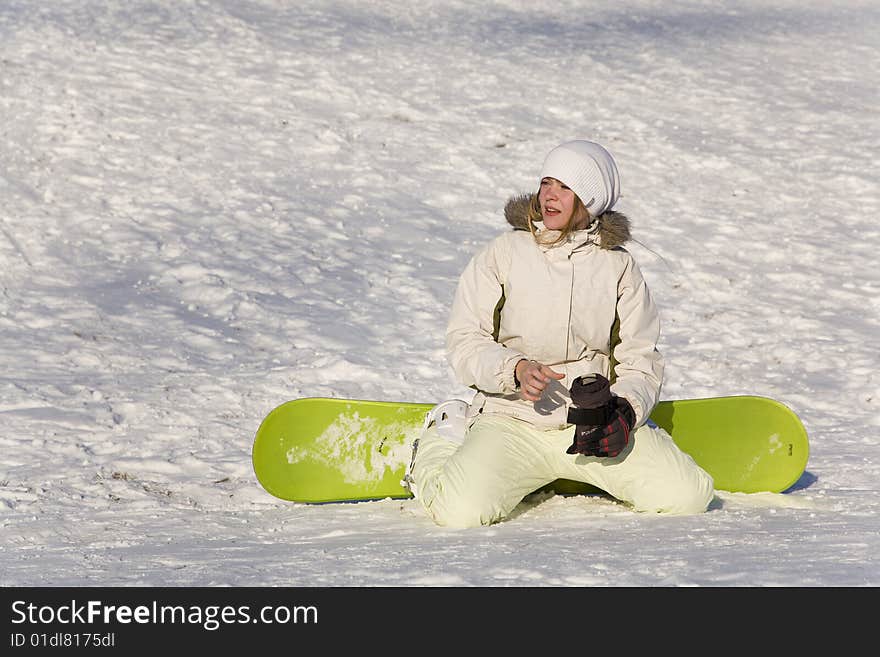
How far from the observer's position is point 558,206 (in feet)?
13.1

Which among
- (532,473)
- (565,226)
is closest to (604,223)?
(565,226)

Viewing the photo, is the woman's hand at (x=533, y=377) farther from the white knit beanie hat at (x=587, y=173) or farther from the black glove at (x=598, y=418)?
the white knit beanie hat at (x=587, y=173)

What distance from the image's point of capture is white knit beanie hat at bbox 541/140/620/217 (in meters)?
3.94

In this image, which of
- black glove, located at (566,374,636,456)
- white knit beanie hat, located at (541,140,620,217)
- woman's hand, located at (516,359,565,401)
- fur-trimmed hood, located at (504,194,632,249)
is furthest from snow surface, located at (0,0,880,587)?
white knit beanie hat, located at (541,140,620,217)

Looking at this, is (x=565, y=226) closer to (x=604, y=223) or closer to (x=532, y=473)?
(x=604, y=223)

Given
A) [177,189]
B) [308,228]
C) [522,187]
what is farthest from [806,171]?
[177,189]

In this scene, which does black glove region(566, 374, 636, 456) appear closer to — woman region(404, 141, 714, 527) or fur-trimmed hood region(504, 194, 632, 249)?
woman region(404, 141, 714, 527)

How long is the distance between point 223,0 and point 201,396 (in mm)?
6893

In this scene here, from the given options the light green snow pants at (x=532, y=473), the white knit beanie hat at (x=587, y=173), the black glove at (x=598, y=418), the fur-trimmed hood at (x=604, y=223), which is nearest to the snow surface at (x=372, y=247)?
the light green snow pants at (x=532, y=473)

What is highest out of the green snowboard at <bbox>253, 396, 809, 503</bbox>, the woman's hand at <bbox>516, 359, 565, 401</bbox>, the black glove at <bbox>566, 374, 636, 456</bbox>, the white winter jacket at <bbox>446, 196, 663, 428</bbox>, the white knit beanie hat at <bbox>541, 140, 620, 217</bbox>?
the white knit beanie hat at <bbox>541, 140, 620, 217</bbox>

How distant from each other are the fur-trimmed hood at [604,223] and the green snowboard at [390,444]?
2.70 ft

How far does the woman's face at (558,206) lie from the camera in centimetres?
398

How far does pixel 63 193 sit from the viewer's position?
7.87m

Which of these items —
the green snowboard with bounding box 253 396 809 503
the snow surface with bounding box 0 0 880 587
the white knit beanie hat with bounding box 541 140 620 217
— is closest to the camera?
the snow surface with bounding box 0 0 880 587
